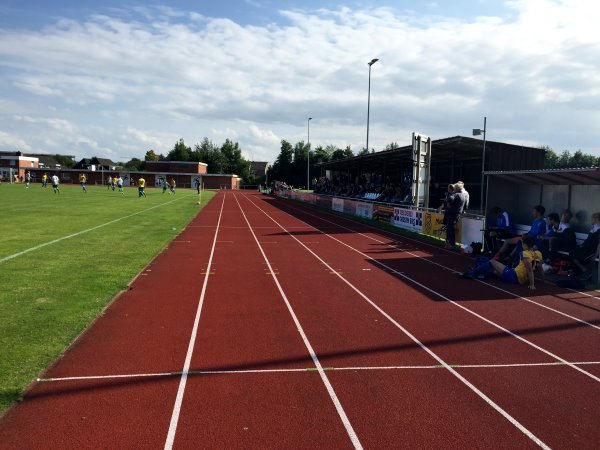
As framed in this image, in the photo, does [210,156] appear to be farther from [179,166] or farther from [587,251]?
[587,251]

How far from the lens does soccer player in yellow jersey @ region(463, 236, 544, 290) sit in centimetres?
931

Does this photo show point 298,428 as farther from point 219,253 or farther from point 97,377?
point 219,253

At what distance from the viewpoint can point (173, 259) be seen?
1198 cm

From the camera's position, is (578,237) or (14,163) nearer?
(578,237)

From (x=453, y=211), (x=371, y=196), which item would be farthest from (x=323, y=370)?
(x=371, y=196)

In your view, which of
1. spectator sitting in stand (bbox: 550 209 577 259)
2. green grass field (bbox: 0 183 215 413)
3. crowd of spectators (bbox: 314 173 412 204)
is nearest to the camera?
green grass field (bbox: 0 183 215 413)

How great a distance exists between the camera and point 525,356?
5742 millimetres

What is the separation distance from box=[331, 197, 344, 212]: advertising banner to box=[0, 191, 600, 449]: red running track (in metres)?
22.1

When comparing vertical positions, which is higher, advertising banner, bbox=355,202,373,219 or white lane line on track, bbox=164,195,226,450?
advertising banner, bbox=355,202,373,219

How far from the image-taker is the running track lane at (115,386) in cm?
384

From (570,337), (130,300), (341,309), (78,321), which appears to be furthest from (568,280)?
(78,321)

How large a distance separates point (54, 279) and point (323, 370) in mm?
6091

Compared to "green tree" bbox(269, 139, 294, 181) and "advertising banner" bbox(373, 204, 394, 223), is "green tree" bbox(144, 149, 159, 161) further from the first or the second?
"advertising banner" bbox(373, 204, 394, 223)

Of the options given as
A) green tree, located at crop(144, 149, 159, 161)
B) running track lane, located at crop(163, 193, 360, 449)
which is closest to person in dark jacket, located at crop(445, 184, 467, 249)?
running track lane, located at crop(163, 193, 360, 449)
